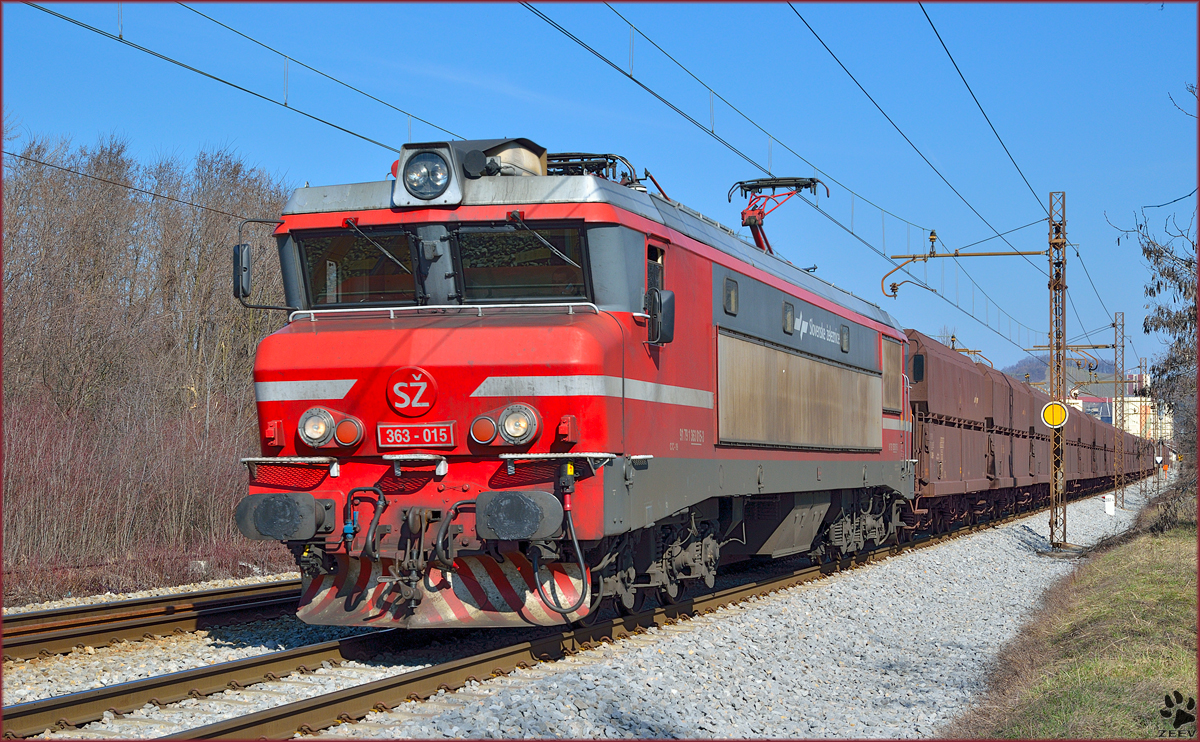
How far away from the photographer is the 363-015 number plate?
8398mm

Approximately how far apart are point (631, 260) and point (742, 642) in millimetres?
3744

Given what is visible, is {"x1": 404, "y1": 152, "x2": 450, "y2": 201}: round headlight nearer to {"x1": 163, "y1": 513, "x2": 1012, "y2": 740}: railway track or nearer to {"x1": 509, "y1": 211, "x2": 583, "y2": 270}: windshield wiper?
{"x1": 509, "y1": 211, "x2": 583, "y2": 270}: windshield wiper

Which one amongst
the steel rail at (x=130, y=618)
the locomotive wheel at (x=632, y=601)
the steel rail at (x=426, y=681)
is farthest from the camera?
the locomotive wheel at (x=632, y=601)

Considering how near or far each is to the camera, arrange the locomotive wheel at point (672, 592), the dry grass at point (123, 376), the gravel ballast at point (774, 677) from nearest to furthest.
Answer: the gravel ballast at point (774, 677) → the locomotive wheel at point (672, 592) → the dry grass at point (123, 376)

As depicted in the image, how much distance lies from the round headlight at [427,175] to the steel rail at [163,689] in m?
3.83

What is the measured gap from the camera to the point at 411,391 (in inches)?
332

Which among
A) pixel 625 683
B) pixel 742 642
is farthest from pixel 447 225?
pixel 742 642

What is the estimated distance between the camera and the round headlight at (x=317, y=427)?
8.55 meters

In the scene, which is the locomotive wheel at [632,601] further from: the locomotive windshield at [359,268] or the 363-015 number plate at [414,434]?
the locomotive windshield at [359,268]

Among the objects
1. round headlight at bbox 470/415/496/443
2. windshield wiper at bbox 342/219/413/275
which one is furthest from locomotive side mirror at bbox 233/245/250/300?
round headlight at bbox 470/415/496/443

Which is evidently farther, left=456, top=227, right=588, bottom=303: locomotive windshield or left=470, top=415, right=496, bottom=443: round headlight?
left=456, top=227, right=588, bottom=303: locomotive windshield

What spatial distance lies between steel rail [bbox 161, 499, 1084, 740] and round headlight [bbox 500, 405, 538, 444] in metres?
1.69

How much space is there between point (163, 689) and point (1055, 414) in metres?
19.9

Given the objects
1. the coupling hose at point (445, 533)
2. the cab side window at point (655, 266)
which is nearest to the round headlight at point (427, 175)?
the cab side window at point (655, 266)
